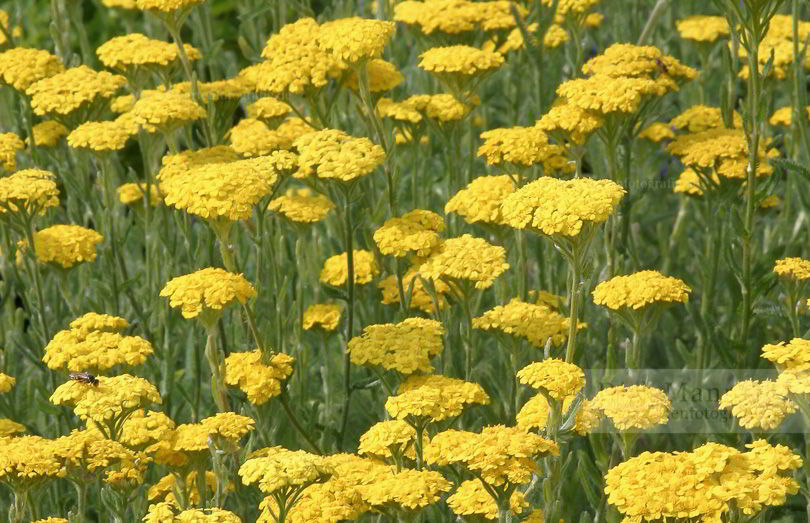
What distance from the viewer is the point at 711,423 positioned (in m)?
3.59

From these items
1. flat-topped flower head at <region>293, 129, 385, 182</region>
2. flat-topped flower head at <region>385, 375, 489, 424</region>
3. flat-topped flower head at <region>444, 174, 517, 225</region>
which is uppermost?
flat-topped flower head at <region>293, 129, 385, 182</region>

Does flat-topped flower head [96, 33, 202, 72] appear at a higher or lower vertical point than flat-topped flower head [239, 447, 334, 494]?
higher

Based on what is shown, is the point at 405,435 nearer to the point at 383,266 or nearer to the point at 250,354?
the point at 250,354

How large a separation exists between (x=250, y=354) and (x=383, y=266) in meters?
0.79

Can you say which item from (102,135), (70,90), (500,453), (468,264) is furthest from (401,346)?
(70,90)

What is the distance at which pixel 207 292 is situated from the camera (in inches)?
125

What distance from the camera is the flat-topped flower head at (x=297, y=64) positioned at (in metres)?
3.81

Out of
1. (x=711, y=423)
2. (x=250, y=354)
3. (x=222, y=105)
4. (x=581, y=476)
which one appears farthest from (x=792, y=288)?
(x=222, y=105)

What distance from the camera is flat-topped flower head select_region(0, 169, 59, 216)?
11.7 ft

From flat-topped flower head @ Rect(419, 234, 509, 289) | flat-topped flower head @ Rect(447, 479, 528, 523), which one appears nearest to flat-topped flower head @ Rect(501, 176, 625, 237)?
flat-topped flower head @ Rect(419, 234, 509, 289)

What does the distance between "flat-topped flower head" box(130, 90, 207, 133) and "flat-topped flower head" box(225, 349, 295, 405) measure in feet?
2.64

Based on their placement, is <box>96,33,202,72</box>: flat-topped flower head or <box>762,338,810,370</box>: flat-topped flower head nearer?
<box>762,338,810,370</box>: flat-topped flower head

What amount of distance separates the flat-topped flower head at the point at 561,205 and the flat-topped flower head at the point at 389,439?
1.72 ft

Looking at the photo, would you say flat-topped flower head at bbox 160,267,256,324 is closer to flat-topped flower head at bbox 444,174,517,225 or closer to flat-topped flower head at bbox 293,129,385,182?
flat-topped flower head at bbox 293,129,385,182
